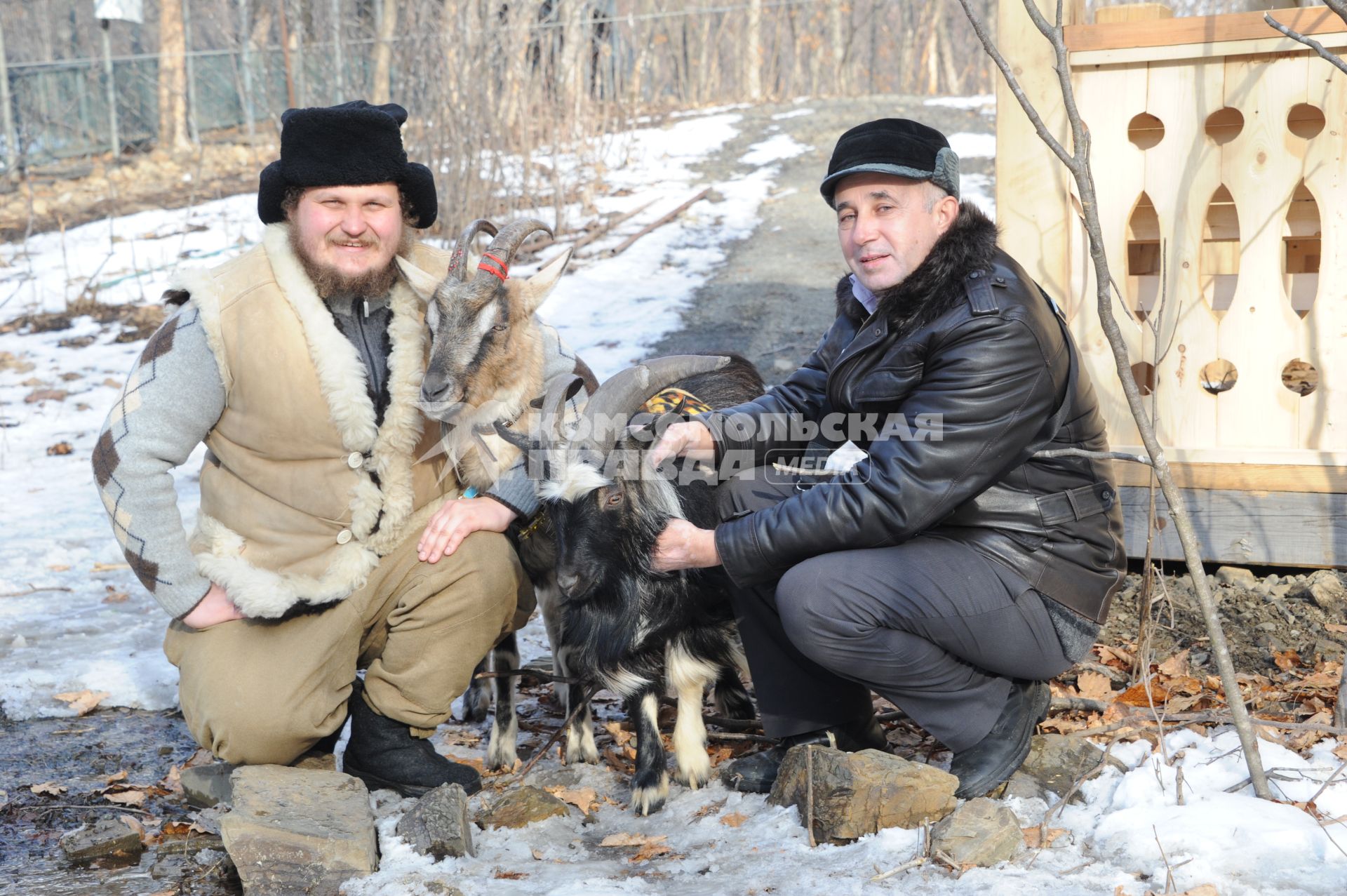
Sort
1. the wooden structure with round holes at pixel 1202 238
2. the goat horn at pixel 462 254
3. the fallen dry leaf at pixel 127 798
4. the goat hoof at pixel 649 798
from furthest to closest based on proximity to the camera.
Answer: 1. the wooden structure with round holes at pixel 1202 238
2. the goat horn at pixel 462 254
3. the fallen dry leaf at pixel 127 798
4. the goat hoof at pixel 649 798

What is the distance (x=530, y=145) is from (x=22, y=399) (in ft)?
14.5

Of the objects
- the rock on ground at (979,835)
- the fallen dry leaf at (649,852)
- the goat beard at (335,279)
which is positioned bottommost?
the fallen dry leaf at (649,852)

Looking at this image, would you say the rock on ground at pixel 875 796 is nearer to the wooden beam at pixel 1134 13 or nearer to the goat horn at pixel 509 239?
the goat horn at pixel 509 239

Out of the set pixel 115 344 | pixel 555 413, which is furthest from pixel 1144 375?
pixel 115 344

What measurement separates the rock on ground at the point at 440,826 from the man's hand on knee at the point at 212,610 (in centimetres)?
84

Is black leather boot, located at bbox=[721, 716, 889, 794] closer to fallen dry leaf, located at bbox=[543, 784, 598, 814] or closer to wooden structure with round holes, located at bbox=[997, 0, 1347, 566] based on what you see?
fallen dry leaf, located at bbox=[543, 784, 598, 814]

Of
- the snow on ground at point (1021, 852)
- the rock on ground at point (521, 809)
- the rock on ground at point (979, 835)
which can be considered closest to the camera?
the snow on ground at point (1021, 852)

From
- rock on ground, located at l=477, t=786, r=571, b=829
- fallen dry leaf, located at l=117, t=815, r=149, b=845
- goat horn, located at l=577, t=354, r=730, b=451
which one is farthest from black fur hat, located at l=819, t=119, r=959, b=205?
fallen dry leaf, located at l=117, t=815, r=149, b=845

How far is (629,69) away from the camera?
1509 cm

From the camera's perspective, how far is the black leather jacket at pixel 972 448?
9.23 ft

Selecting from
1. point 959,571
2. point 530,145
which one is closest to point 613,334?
point 530,145

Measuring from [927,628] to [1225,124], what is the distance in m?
2.72

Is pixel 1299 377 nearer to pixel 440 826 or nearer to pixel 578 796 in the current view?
pixel 578 796

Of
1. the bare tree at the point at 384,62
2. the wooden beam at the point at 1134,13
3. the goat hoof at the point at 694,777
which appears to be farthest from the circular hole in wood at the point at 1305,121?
the bare tree at the point at 384,62
